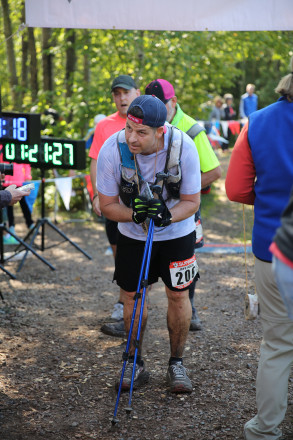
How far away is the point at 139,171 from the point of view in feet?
12.6

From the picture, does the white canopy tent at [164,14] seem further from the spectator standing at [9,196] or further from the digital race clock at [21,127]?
the spectator standing at [9,196]

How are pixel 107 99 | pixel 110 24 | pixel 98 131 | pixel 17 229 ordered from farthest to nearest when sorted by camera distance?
pixel 107 99, pixel 17 229, pixel 98 131, pixel 110 24

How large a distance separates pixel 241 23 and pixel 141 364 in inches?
123

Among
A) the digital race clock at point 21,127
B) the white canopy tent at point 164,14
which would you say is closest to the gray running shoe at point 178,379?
the white canopy tent at point 164,14

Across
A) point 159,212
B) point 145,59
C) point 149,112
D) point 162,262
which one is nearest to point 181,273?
point 162,262

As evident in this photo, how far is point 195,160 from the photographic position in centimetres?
386

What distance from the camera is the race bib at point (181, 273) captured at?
396cm

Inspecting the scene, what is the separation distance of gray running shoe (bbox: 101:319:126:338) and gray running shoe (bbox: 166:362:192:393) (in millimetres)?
1108

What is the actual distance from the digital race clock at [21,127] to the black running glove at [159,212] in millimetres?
3413

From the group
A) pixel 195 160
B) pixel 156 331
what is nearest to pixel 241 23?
pixel 195 160

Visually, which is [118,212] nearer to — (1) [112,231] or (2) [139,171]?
(2) [139,171]

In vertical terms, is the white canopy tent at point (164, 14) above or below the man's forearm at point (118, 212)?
above

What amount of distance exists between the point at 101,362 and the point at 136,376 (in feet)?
1.86

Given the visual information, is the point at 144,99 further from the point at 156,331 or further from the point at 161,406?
the point at 156,331
